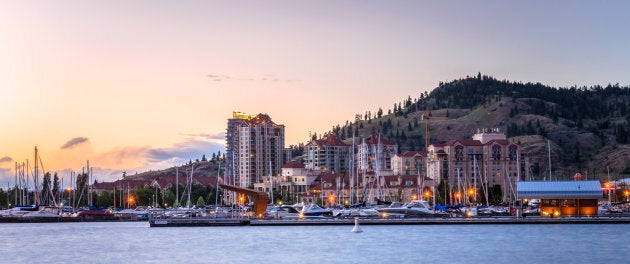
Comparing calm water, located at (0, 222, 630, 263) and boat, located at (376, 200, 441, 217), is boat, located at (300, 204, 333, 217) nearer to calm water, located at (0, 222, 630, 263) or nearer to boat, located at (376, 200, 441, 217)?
boat, located at (376, 200, 441, 217)

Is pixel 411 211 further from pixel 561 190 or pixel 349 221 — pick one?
pixel 561 190

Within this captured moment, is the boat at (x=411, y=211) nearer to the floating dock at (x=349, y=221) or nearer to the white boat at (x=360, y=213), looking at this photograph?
the white boat at (x=360, y=213)

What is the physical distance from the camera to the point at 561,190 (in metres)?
116

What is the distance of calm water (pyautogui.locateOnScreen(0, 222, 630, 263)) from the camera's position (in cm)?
7450

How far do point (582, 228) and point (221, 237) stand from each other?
4255cm

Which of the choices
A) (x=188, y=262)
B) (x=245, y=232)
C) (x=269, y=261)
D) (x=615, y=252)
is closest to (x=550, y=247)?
(x=615, y=252)

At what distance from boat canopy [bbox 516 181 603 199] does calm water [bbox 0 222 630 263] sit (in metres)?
4.54

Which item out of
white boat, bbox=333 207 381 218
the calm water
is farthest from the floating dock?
white boat, bbox=333 207 381 218

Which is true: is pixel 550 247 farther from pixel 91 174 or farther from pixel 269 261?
pixel 91 174

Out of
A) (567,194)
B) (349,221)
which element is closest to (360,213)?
(349,221)

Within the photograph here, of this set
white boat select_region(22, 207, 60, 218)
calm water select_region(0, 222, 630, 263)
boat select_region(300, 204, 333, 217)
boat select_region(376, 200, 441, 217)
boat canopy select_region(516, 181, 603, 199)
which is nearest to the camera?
calm water select_region(0, 222, 630, 263)

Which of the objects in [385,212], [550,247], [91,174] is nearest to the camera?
[550,247]

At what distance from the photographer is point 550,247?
269 ft

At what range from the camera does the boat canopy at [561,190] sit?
115 m
